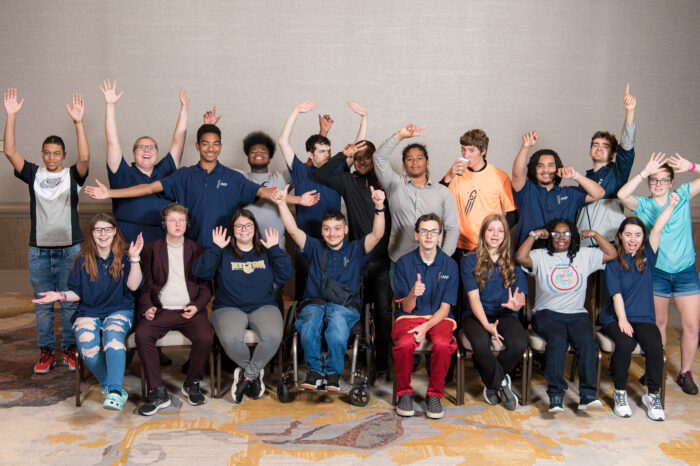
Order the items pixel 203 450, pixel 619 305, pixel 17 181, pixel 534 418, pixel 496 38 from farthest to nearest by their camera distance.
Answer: pixel 17 181, pixel 496 38, pixel 619 305, pixel 534 418, pixel 203 450

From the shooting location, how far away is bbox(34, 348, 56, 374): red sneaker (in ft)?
12.3

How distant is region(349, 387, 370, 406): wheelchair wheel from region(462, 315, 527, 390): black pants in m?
0.64

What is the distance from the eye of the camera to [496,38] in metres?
5.02

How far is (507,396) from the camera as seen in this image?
10.7ft

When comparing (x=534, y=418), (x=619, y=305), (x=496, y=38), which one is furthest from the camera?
(x=496, y=38)

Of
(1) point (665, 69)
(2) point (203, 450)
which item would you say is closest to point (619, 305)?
(2) point (203, 450)

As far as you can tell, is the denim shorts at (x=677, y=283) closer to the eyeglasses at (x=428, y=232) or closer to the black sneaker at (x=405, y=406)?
the eyeglasses at (x=428, y=232)

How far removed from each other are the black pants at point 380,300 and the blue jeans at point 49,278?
184cm

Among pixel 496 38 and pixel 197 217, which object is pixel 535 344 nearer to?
pixel 197 217

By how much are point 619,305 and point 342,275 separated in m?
1.57

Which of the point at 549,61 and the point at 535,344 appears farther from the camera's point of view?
the point at 549,61

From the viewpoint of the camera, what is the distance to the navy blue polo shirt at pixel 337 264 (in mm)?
3506

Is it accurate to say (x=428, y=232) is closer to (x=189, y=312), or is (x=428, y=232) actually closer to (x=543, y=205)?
(x=543, y=205)

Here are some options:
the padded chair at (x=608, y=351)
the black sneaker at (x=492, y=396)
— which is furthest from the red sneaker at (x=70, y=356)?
the padded chair at (x=608, y=351)
